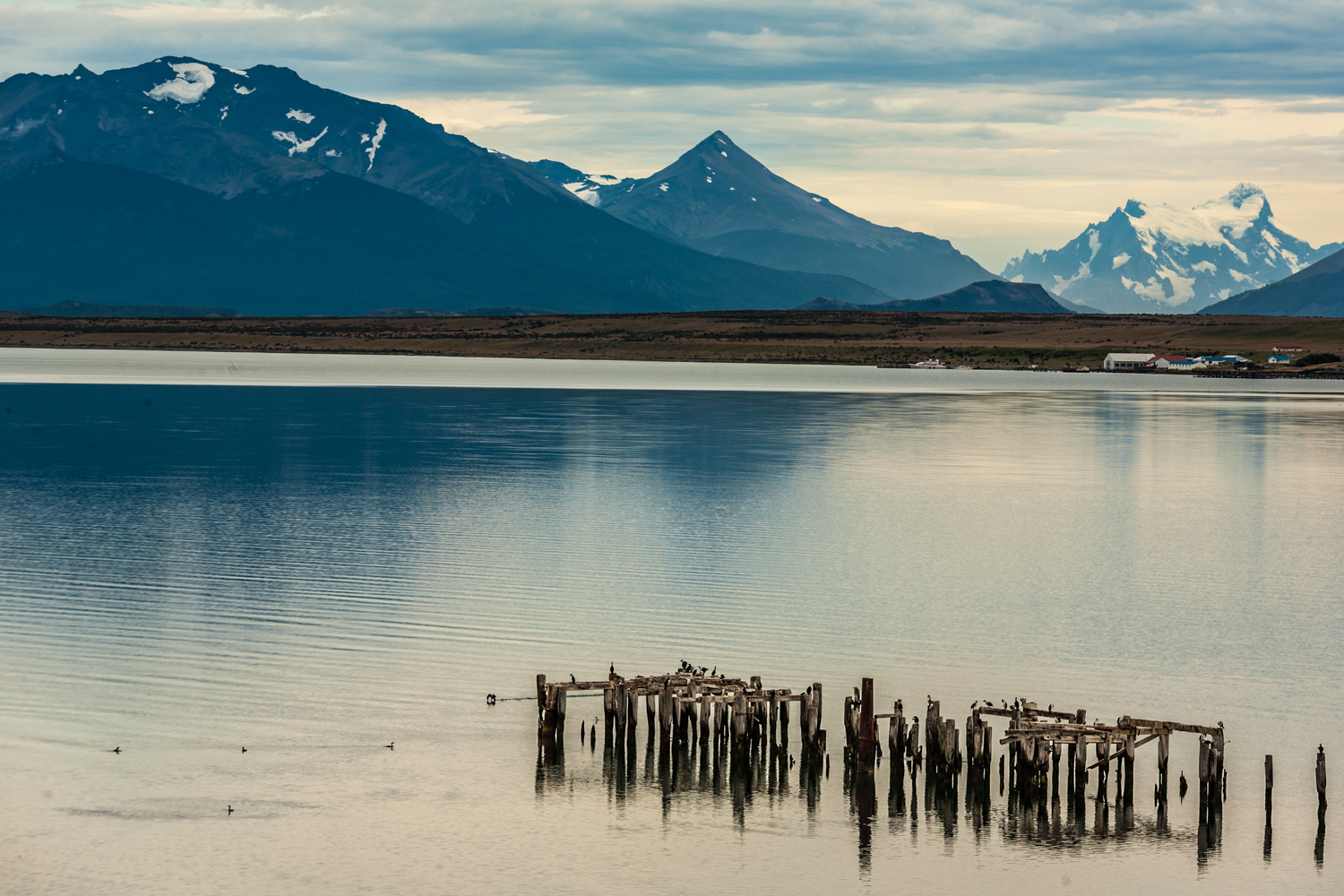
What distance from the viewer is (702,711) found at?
1308 inches

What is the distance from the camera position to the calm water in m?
28.3

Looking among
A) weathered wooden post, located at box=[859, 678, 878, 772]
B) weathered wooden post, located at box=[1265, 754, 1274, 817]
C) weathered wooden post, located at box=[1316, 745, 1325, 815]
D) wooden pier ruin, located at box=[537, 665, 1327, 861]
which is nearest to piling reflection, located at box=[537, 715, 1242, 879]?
wooden pier ruin, located at box=[537, 665, 1327, 861]

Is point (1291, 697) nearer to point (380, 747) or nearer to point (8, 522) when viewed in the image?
point (380, 747)

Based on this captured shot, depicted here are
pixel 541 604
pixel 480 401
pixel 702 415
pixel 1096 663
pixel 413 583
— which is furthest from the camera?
pixel 480 401

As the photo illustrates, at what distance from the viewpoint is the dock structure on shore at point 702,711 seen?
1283 inches

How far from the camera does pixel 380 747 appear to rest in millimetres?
33656

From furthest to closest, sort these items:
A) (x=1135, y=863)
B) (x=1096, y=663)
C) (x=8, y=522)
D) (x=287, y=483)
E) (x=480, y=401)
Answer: (x=480, y=401)
(x=287, y=483)
(x=8, y=522)
(x=1096, y=663)
(x=1135, y=863)

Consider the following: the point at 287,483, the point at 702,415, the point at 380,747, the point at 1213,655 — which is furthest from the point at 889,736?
the point at 702,415

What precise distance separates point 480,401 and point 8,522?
94.9 metres

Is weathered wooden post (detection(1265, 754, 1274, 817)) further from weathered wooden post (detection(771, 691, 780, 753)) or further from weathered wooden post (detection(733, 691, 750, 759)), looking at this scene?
weathered wooden post (detection(733, 691, 750, 759))

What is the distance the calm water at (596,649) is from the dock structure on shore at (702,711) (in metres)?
0.88

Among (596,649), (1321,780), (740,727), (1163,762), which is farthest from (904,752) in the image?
(596,649)

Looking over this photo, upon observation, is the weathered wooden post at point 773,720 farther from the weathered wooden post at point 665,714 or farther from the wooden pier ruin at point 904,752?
the weathered wooden post at point 665,714

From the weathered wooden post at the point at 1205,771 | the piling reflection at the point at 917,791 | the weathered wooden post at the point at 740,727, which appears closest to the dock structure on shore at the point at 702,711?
the weathered wooden post at the point at 740,727
